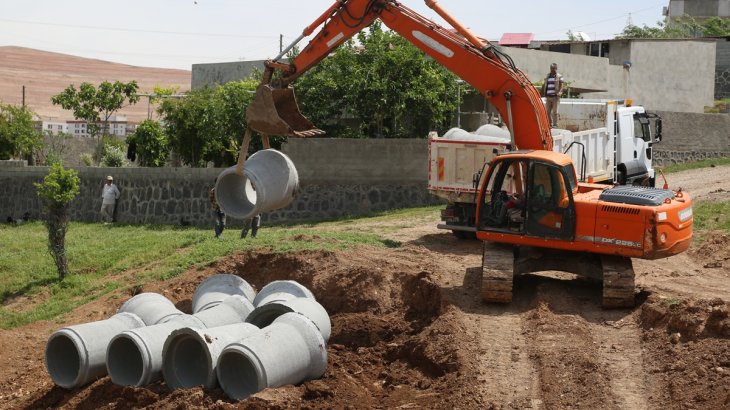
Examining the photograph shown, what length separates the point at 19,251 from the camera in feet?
80.9

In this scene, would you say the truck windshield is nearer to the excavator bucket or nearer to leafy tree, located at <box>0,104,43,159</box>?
the excavator bucket

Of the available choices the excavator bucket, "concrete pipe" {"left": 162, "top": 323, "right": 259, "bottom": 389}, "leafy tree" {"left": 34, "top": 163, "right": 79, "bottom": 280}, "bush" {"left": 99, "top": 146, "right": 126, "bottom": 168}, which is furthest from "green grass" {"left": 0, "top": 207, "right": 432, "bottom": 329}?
"bush" {"left": 99, "top": 146, "right": 126, "bottom": 168}

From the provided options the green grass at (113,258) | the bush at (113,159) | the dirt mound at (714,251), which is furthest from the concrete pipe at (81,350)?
the bush at (113,159)

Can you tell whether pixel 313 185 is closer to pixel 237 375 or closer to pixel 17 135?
pixel 17 135

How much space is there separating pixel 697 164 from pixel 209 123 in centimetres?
1563

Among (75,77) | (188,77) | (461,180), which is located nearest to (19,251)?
(461,180)

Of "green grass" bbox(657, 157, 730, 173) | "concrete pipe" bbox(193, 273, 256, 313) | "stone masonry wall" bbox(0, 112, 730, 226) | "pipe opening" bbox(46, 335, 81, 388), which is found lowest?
"pipe opening" bbox(46, 335, 81, 388)

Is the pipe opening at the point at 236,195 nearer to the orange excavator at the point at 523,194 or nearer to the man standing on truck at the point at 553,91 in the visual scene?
the orange excavator at the point at 523,194

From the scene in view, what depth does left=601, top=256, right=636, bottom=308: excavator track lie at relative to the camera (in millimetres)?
14828

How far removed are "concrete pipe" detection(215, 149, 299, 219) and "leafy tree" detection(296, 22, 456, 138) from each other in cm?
1454

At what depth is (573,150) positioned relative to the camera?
21.0 metres

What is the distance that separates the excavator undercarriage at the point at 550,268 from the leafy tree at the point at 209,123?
622 inches

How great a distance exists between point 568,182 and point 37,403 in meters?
8.04

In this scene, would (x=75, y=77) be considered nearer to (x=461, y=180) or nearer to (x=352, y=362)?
(x=461, y=180)
